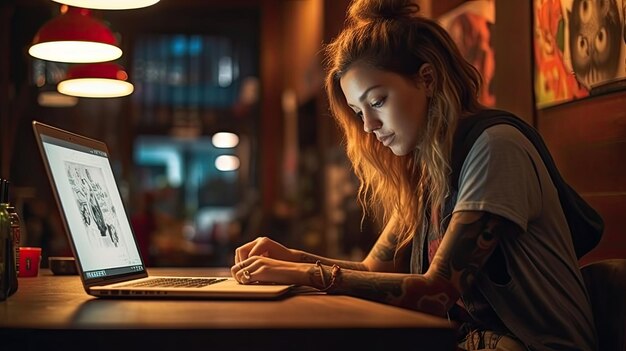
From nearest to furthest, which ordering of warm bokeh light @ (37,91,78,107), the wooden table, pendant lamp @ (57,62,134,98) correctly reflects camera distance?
the wooden table, pendant lamp @ (57,62,134,98), warm bokeh light @ (37,91,78,107)

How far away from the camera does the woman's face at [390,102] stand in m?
2.01

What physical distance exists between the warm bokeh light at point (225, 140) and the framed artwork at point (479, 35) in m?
9.94

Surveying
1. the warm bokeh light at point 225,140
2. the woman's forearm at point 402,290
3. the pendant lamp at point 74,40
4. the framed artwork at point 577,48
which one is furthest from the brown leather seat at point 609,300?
the warm bokeh light at point 225,140

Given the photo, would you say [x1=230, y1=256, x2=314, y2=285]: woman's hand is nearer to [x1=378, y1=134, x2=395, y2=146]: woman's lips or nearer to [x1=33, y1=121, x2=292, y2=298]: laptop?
[x1=33, y1=121, x2=292, y2=298]: laptop

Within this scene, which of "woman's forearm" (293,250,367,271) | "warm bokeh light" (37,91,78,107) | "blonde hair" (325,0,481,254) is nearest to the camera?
"blonde hair" (325,0,481,254)

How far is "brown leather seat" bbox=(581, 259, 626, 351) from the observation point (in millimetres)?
1750

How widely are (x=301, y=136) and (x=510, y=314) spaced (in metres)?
6.19

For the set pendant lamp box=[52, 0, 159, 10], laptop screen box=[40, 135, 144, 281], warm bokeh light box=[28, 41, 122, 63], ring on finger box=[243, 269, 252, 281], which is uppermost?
pendant lamp box=[52, 0, 159, 10]

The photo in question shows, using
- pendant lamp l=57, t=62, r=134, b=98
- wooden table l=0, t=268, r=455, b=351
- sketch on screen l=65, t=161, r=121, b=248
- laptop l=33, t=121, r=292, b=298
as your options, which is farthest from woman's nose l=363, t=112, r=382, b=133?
pendant lamp l=57, t=62, r=134, b=98

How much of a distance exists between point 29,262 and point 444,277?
1.32 metres

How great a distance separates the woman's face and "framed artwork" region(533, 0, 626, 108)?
647 millimetres

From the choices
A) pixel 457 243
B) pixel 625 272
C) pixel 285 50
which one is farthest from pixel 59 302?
pixel 285 50

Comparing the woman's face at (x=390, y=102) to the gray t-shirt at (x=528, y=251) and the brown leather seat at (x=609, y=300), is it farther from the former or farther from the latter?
the brown leather seat at (x=609, y=300)

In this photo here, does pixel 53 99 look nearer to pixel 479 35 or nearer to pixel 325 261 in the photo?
pixel 479 35
